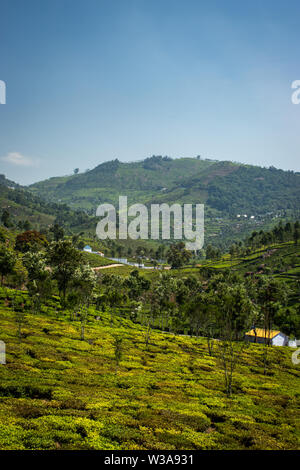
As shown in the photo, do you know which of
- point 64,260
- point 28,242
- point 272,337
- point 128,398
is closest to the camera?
point 128,398

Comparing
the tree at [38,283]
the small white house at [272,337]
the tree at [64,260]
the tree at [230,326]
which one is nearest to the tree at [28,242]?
the tree at [38,283]

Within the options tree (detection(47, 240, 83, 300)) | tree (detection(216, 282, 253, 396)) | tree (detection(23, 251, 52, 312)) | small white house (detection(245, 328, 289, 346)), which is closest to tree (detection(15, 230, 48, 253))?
tree (detection(23, 251, 52, 312))

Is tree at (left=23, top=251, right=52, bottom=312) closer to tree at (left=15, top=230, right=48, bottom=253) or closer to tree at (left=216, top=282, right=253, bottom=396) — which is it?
tree at (left=216, top=282, right=253, bottom=396)

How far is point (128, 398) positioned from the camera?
113 feet

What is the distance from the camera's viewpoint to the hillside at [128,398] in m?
23.3

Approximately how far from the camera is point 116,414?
2775 cm

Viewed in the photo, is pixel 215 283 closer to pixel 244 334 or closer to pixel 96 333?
pixel 244 334

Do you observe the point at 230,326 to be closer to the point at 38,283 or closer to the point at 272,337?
the point at 38,283

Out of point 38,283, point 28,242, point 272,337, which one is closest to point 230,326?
point 38,283

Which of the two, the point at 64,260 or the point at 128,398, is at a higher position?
the point at 64,260

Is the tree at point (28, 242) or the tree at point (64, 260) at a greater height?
the tree at point (28, 242)

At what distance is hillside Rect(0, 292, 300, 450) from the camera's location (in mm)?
23266

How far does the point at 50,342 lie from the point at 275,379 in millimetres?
39042

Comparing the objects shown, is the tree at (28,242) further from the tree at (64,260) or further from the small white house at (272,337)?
the small white house at (272,337)
